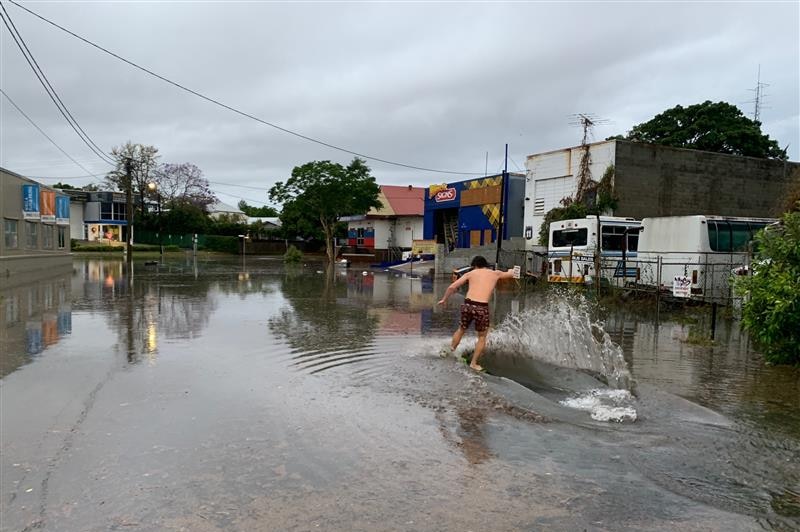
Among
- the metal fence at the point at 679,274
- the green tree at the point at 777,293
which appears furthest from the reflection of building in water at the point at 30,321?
the metal fence at the point at 679,274

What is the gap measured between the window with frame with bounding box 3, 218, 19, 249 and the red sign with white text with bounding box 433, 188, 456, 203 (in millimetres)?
25568

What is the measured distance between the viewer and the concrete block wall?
2680 cm

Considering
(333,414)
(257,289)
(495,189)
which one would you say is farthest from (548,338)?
(495,189)

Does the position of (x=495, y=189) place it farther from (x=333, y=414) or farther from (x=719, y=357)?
(x=333, y=414)

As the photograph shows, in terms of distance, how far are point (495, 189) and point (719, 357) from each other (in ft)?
90.5

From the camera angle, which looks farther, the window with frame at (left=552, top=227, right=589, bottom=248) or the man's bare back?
the window with frame at (left=552, top=227, right=589, bottom=248)

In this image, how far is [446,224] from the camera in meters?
44.5

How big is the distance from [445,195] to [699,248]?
26.3 meters

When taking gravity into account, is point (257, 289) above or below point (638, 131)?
below

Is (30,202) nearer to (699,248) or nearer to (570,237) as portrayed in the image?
(570,237)

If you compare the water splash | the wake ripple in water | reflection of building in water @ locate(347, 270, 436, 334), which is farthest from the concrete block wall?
the wake ripple in water

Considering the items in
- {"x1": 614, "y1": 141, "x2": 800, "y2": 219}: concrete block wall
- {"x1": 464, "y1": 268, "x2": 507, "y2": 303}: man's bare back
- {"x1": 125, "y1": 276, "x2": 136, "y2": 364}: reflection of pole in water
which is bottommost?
{"x1": 125, "y1": 276, "x2": 136, "y2": 364}: reflection of pole in water

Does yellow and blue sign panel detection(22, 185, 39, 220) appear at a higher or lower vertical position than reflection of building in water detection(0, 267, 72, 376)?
higher

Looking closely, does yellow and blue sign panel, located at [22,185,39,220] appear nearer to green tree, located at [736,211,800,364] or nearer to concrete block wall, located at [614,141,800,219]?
concrete block wall, located at [614,141,800,219]
